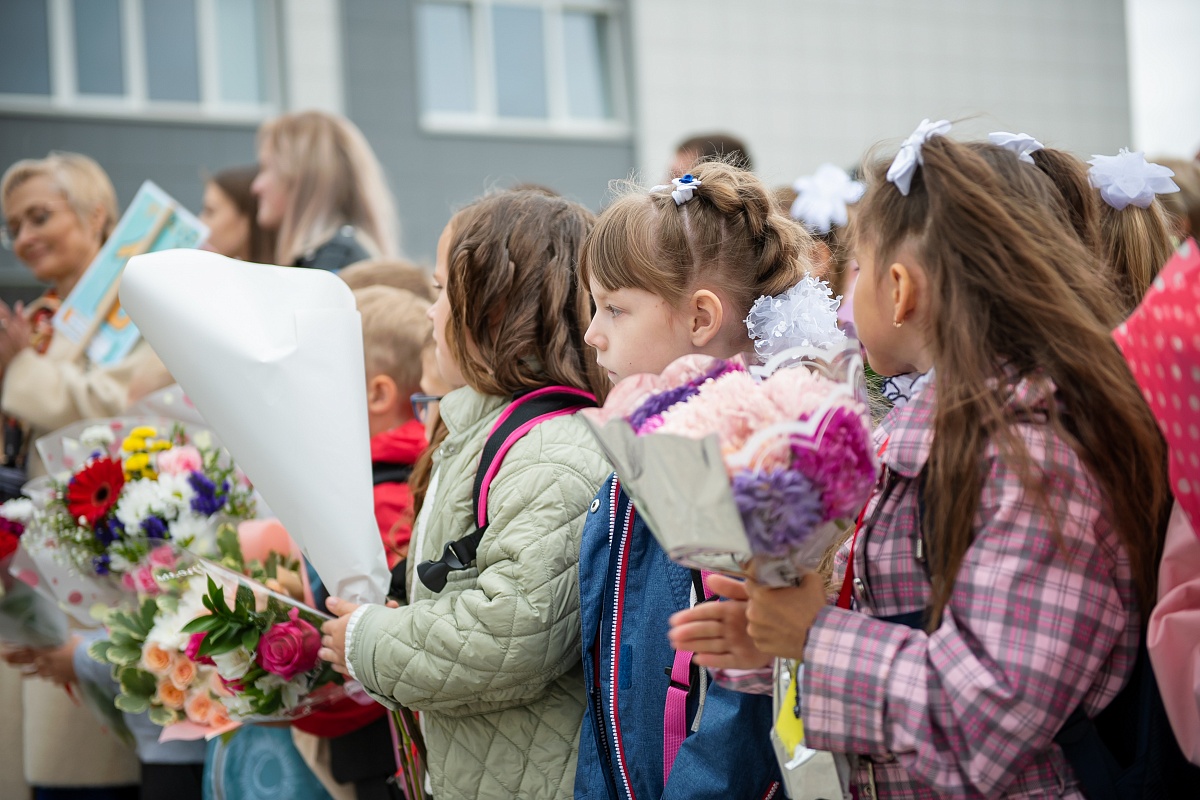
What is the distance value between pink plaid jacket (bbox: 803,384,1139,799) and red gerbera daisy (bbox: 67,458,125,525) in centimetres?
192

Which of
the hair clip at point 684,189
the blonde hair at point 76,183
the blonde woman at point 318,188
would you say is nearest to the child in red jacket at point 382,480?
the hair clip at point 684,189

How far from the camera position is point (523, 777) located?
199 cm

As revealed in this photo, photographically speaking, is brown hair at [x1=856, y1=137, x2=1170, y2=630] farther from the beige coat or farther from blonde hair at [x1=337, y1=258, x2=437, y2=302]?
the beige coat

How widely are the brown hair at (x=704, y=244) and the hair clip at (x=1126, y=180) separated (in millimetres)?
498

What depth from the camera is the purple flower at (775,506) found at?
1.19 m

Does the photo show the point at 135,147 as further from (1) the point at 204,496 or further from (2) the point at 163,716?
(2) the point at 163,716

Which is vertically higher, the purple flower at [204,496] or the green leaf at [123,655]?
the purple flower at [204,496]

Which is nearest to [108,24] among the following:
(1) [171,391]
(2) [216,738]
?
(1) [171,391]

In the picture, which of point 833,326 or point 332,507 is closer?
point 833,326

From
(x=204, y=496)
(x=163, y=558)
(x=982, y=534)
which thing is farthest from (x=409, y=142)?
(x=982, y=534)

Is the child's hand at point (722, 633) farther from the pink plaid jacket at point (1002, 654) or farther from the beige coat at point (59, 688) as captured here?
the beige coat at point (59, 688)

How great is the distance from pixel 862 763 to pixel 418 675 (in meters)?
0.79

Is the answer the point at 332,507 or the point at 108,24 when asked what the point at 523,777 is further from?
the point at 108,24

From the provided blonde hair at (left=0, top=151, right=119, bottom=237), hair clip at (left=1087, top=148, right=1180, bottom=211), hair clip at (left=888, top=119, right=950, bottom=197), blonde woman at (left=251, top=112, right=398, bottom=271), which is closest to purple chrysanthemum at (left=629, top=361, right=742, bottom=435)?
hair clip at (left=888, top=119, right=950, bottom=197)
